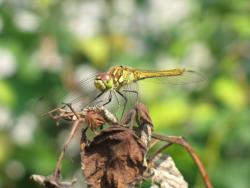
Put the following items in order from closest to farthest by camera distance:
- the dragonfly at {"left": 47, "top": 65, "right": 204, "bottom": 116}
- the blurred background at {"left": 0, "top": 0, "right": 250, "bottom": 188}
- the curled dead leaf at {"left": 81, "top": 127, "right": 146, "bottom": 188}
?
the curled dead leaf at {"left": 81, "top": 127, "right": 146, "bottom": 188} → the dragonfly at {"left": 47, "top": 65, "right": 204, "bottom": 116} → the blurred background at {"left": 0, "top": 0, "right": 250, "bottom": 188}

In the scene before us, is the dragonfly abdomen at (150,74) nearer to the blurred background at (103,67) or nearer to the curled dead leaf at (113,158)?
the curled dead leaf at (113,158)

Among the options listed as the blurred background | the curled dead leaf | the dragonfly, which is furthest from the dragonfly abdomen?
the blurred background

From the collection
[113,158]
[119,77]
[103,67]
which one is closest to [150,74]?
[119,77]

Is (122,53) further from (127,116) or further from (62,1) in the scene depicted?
(127,116)

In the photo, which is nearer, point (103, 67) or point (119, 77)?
point (119, 77)

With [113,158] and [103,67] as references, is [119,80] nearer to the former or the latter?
[113,158]

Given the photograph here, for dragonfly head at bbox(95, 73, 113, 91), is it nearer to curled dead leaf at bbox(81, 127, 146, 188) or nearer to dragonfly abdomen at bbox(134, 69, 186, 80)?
dragonfly abdomen at bbox(134, 69, 186, 80)
